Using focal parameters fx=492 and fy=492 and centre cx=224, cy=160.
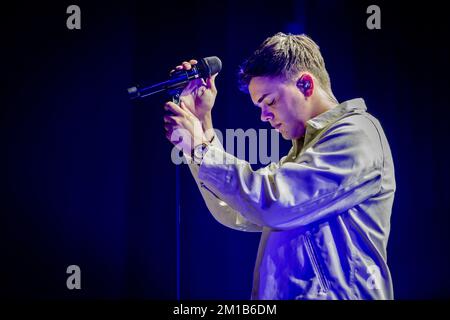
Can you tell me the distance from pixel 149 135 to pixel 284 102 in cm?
111

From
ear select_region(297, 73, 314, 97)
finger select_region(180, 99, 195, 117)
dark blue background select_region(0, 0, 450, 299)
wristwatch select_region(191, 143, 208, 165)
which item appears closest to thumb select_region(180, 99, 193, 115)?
finger select_region(180, 99, 195, 117)

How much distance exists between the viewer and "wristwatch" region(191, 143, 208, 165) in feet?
4.07

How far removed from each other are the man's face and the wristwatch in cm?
28

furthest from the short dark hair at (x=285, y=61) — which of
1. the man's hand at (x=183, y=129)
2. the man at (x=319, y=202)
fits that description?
the man's hand at (x=183, y=129)

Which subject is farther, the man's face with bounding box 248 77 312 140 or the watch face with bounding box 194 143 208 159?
the man's face with bounding box 248 77 312 140

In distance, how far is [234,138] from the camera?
2.35m

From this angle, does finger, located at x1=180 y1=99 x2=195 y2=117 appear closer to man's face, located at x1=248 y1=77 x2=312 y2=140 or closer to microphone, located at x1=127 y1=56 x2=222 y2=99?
microphone, located at x1=127 y1=56 x2=222 y2=99

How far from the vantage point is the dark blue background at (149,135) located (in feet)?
7.42

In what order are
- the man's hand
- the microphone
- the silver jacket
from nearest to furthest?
the silver jacket, the man's hand, the microphone

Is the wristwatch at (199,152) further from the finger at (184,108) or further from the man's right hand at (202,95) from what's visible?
the man's right hand at (202,95)

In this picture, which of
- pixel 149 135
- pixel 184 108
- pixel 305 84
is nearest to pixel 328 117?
pixel 305 84

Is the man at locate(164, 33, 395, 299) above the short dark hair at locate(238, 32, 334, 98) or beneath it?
beneath

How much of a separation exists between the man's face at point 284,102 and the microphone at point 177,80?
0.48 ft

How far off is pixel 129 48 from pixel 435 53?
5.30 feet
